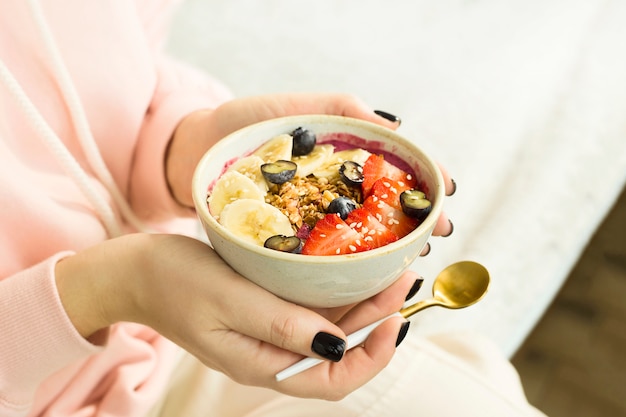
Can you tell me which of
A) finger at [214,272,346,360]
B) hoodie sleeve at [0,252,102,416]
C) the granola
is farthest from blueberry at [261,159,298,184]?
hoodie sleeve at [0,252,102,416]

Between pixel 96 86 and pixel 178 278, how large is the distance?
375 mm

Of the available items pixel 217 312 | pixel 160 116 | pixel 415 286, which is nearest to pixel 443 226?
pixel 415 286

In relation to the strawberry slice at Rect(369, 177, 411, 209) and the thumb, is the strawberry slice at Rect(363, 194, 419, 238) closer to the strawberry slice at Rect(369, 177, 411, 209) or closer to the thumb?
the strawberry slice at Rect(369, 177, 411, 209)

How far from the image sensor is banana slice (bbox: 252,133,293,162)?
0.68 m

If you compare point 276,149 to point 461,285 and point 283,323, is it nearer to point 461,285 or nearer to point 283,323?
point 283,323

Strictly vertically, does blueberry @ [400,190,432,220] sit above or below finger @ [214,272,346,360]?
above

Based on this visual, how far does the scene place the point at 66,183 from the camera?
0.83 metres

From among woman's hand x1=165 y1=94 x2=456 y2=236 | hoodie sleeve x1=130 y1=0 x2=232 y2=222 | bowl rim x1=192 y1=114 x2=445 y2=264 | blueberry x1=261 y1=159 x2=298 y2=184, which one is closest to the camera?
bowl rim x1=192 y1=114 x2=445 y2=264

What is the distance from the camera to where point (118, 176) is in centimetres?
94

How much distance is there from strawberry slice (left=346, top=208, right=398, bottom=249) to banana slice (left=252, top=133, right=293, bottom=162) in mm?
127

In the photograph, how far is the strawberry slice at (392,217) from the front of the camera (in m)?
0.59

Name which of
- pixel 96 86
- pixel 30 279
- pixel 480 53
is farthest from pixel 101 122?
pixel 480 53

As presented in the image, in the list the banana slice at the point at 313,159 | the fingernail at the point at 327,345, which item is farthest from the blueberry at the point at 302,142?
the fingernail at the point at 327,345

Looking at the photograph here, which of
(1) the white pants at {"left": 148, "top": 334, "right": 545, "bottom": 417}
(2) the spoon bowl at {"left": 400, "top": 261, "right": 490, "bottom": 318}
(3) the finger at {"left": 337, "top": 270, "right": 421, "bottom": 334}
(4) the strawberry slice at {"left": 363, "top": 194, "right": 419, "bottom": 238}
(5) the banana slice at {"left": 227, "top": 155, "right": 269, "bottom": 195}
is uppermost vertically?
(4) the strawberry slice at {"left": 363, "top": 194, "right": 419, "bottom": 238}
